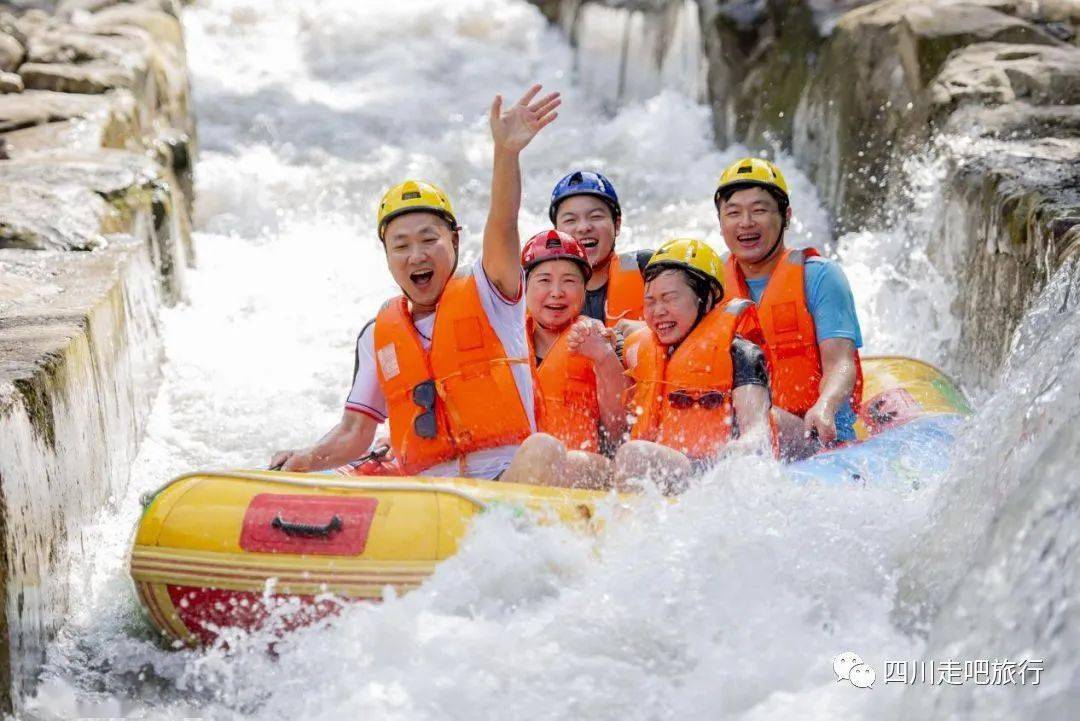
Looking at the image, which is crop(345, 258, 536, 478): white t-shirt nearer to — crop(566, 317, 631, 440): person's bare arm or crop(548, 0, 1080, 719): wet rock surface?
crop(566, 317, 631, 440): person's bare arm

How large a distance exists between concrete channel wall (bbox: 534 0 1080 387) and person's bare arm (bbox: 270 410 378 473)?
2.66 m

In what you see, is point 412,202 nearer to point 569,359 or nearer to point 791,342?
point 569,359

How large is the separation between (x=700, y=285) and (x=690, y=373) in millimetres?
370

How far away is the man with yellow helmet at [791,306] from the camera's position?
15.8 feet

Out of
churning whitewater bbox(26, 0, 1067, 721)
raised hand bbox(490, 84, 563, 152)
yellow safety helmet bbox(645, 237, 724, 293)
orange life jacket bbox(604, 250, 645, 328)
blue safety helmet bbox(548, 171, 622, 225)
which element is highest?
raised hand bbox(490, 84, 563, 152)

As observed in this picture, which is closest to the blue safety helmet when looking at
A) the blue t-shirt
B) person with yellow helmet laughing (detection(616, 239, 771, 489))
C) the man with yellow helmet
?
the man with yellow helmet

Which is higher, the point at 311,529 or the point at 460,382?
the point at 460,382

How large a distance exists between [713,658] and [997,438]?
1.06 m

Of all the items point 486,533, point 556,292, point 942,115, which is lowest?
point 486,533

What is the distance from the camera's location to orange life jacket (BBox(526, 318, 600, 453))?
15.5 feet

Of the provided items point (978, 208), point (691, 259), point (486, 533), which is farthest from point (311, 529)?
point (978, 208)

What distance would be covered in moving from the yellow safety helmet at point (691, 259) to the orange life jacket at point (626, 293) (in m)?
0.67

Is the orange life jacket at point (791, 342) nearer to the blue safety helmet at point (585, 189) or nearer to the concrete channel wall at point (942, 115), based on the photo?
the blue safety helmet at point (585, 189)

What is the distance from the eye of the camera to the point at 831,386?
4.79 metres
